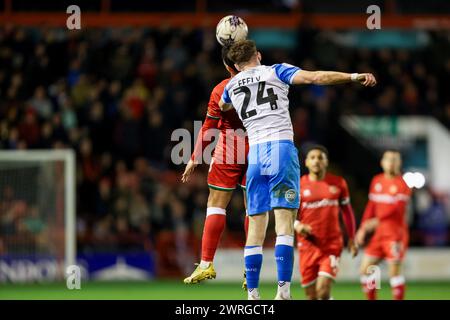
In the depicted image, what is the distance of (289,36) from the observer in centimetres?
2283

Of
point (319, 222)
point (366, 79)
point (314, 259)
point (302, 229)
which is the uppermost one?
point (366, 79)

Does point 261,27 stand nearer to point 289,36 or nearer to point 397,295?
point 289,36

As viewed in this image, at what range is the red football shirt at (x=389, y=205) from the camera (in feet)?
41.4

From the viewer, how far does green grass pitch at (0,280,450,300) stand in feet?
44.4

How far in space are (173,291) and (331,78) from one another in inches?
330

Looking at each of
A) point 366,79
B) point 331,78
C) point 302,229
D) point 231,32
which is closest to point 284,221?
point 331,78

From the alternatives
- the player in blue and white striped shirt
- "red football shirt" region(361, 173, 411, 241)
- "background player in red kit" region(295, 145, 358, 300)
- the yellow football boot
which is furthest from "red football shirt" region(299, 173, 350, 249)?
the player in blue and white striped shirt

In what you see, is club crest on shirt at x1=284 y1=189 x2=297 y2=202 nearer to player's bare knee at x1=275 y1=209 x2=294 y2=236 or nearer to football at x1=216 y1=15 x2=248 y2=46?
player's bare knee at x1=275 y1=209 x2=294 y2=236

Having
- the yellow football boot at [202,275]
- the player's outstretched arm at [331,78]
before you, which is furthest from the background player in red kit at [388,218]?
the player's outstretched arm at [331,78]

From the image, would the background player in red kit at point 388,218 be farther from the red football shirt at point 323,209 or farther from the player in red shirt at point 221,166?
the player in red shirt at point 221,166

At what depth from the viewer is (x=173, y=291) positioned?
15.1 m

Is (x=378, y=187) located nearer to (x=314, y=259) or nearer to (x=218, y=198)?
(x=314, y=259)

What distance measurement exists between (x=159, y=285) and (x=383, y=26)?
9.37 m

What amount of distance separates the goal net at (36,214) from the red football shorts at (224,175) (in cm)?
880
